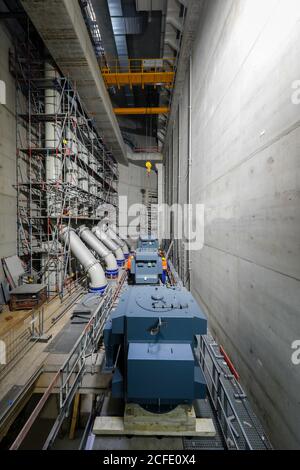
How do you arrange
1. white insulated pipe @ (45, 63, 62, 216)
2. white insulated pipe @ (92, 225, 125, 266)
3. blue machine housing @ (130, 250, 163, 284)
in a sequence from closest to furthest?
blue machine housing @ (130, 250, 163, 284)
white insulated pipe @ (45, 63, 62, 216)
white insulated pipe @ (92, 225, 125, 266)

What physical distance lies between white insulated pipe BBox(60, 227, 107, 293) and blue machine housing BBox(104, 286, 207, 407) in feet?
16.6

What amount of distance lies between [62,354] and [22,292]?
2.89 metres


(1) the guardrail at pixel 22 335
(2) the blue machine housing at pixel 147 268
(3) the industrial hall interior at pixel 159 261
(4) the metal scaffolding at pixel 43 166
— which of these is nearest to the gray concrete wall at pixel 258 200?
(3) the industrial hall interior at pixel 159 261

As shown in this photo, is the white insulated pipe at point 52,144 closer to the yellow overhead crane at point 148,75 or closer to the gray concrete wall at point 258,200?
the yellow overhead crane at point 148,75

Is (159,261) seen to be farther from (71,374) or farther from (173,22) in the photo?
(173,22)

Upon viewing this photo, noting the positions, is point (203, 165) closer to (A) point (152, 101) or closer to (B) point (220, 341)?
(B) point (220, 341)

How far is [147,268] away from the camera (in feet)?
24.4

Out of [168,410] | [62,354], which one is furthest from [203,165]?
[62,354]

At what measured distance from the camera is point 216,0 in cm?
435

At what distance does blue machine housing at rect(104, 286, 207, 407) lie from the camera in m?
2.10

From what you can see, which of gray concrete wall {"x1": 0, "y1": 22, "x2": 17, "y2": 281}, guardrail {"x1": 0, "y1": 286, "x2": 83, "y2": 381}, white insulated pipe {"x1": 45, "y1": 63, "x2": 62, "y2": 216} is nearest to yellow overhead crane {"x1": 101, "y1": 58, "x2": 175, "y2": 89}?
white insulated pipe {"x1": 45, "y1": 63, "x2": 62, "y2": 216}

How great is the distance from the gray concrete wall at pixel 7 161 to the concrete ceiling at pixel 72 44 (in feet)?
5.63

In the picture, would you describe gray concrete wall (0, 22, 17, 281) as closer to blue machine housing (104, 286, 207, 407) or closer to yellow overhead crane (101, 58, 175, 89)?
yellow overhead crane (101, 58, 175, 89)

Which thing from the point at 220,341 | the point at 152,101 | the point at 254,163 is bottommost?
the point at 220,341
